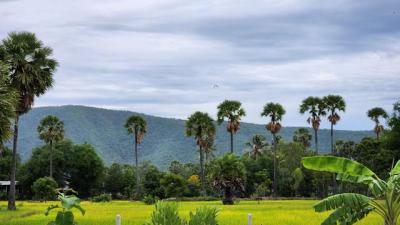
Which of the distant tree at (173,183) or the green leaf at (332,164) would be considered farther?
the distant tree at (173,183)

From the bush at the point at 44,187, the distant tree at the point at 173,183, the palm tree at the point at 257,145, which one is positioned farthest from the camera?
the palm tree at the point at 257,145

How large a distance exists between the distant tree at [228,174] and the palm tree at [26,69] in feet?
82.1

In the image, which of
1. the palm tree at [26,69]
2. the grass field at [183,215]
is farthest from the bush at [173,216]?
the palm tree at [26,69]

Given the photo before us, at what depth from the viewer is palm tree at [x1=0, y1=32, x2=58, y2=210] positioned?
4850 centimetres

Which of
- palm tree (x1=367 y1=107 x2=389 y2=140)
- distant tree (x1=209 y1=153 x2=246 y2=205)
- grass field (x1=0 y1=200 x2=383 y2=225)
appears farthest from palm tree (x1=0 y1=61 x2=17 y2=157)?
palm tree (x1=367 y1=107 x2=389 y2=140)

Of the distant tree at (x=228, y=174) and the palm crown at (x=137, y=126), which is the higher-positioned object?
the palm crown at (x=137, y=126)

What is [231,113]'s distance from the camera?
86750 millimetres

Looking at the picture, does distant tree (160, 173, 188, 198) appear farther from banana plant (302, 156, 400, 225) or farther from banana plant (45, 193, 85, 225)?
banana plant (45, 193, 85, 225)

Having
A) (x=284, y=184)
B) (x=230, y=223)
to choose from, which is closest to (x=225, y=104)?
(x=284, y=184)

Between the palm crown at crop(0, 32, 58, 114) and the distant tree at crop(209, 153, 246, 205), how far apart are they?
25.0 meters

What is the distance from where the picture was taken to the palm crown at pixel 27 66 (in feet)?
160

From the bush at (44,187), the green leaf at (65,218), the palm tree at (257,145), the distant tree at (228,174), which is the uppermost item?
the palm tree at (257,145)

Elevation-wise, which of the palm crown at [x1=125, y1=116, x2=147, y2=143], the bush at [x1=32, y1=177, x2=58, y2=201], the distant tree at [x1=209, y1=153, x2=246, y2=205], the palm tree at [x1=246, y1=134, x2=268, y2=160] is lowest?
the bush at [x1=32, y1=177, x2=58, y2=201]

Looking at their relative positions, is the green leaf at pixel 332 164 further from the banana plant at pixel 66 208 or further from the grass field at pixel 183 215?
the banana plant at pixel 66 208
